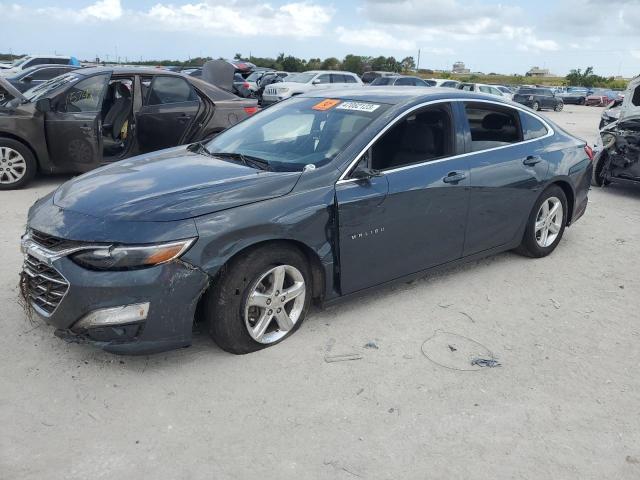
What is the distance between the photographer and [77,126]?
732cm

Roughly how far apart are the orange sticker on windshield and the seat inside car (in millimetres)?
4599

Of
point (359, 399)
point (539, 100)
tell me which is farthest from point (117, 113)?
point (539, 100)

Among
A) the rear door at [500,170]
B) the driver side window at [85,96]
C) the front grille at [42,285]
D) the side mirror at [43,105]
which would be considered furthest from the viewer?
the driver side window at [85,96]

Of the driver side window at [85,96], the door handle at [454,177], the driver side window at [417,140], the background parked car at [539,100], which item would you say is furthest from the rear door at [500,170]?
the background parked car at [539,100]

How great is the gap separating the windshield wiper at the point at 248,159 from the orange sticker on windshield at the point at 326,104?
0.74m

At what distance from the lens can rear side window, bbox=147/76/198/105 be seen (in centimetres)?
793

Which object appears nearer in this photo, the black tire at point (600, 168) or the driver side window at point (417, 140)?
the driver side window at point (417, 140)

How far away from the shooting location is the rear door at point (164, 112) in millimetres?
7758

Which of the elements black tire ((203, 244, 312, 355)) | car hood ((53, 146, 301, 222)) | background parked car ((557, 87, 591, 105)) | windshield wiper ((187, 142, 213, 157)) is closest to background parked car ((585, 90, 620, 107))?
background parked car ((557, 87, 591, 105))

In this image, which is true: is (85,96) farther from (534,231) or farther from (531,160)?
(534,231)

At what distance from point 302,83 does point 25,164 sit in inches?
605

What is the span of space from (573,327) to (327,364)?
6.19 feet

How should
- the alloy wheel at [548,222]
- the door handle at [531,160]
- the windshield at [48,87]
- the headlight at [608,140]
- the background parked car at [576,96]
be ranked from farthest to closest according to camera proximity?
the background parked car at [576,96], the headlight at [608,140], the windshield at [48,87], the alloy wheel at [548,222], the door handle at [531,160]

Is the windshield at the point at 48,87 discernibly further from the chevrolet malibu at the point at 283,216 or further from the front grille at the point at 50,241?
the front grille at the point at 50,241
